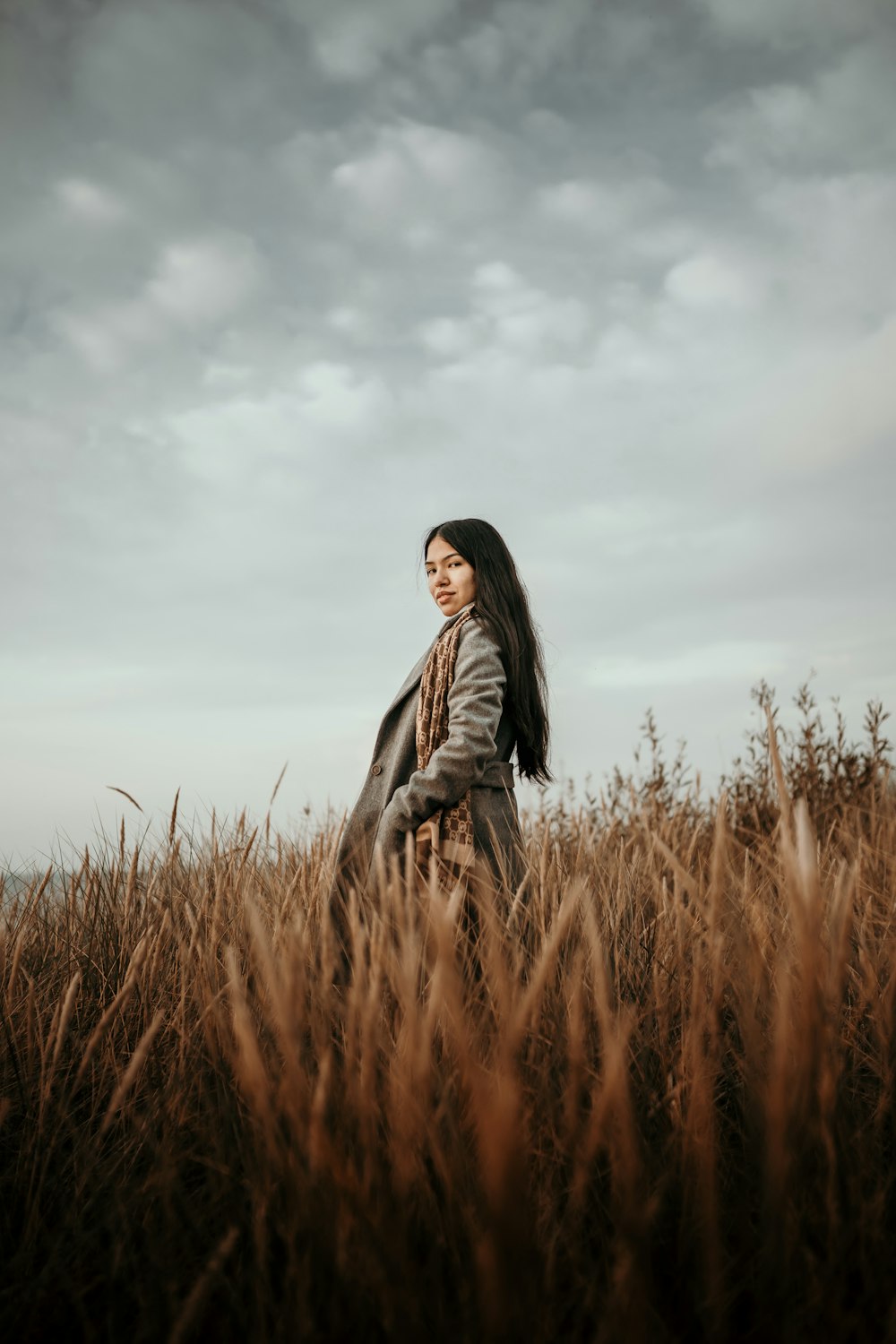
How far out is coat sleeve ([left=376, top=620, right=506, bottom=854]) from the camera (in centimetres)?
260

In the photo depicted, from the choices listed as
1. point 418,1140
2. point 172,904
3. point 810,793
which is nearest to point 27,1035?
point 172,904

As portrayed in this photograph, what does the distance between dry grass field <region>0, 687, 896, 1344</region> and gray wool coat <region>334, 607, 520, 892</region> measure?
2.42 feet

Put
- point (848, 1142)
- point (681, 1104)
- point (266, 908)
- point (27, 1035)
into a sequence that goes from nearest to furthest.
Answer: point (848, 1142) < point (681, 1104) < point (27, 1035) < point (266, 908)

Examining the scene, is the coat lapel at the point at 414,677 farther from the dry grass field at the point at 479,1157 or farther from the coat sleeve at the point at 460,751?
the dry grass field at the point at 479,1157

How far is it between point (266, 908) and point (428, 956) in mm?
1084

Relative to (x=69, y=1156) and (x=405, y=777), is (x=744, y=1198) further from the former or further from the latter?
(x=405, y=777)

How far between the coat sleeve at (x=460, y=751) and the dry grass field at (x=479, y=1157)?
2.38 ft

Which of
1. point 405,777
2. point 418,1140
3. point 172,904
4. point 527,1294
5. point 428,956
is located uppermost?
point 405,777

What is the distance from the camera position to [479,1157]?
1.12m

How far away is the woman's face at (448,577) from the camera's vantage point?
312cm

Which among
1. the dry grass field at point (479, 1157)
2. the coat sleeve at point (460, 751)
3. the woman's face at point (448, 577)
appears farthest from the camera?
the woman's face at point (448, 577)

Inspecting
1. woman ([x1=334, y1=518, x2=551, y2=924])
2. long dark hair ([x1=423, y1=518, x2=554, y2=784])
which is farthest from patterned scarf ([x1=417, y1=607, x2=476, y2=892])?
long dark hair ([x1=423, y1=518, x2=554, y2=784])

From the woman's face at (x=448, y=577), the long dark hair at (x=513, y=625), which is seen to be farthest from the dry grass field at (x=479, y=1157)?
the woman's face at (x=448, y=577)

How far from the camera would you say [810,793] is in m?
4.69
